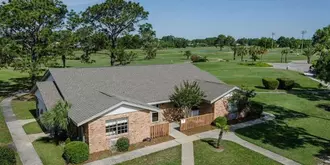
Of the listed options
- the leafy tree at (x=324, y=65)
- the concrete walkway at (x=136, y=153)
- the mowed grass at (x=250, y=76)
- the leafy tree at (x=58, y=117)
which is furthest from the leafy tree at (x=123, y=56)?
the leafy tree at (x=324, y=65)

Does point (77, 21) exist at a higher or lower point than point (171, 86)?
higher

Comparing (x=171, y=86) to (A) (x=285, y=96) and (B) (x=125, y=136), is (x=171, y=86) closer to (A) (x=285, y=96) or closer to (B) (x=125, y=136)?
(B) (x=125, y=136)

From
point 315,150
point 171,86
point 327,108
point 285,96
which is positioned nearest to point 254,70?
point 285,96

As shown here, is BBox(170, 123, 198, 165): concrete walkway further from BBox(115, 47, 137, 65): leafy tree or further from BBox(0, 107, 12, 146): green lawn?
BBox(115, 47, 137, 65): leafy tree

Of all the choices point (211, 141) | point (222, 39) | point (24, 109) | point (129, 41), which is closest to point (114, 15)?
point (129, 41)

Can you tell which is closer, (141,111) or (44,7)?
(141,111)

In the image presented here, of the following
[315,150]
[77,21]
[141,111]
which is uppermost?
[77,21]

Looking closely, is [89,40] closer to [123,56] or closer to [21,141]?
[123,56]

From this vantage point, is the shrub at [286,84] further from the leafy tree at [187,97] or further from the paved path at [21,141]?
the paved path at [21,141]
